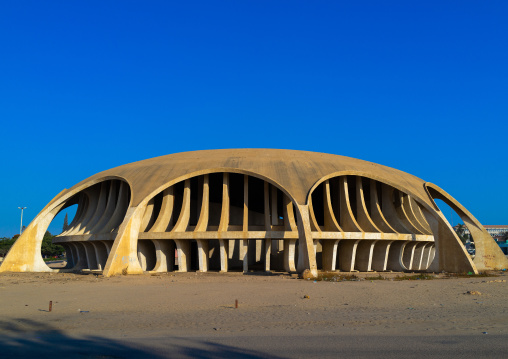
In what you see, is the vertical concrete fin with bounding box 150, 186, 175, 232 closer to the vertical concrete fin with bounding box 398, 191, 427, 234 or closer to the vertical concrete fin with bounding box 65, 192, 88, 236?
the vertical concrete fin with bounding box 65, 192, 88, 236

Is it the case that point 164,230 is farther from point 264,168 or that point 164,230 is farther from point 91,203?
point 91,203

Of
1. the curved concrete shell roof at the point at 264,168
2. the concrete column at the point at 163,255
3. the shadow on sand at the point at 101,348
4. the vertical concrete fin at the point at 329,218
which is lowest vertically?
the shadow on sand at the point at 101,348

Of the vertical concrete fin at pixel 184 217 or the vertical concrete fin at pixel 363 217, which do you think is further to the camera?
the vertical concrete fin at pixel 363 217

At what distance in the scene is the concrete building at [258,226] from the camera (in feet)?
81.4

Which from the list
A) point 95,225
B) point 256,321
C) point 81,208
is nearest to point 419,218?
point 95,225

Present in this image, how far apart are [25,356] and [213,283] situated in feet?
40.1

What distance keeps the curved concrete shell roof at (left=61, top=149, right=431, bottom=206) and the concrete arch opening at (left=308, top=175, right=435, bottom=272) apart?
45.5 inches

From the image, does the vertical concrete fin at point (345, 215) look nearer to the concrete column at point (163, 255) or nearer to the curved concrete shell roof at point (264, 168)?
the curved concrete shell roof at point (264, 168)

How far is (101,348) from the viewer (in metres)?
7.73

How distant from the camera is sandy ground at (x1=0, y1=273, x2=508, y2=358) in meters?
7.55

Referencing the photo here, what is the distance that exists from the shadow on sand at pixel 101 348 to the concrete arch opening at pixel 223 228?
52.3ft

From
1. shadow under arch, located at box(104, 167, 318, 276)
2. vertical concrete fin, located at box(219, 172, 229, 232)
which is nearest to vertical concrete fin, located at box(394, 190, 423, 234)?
shadow under arch, located at box(104, 167, 318, 276)

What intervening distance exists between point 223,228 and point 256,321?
1515cm

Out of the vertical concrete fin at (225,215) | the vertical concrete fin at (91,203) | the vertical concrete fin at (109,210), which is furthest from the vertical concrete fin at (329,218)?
the vertical concrete fin at (91,203)
